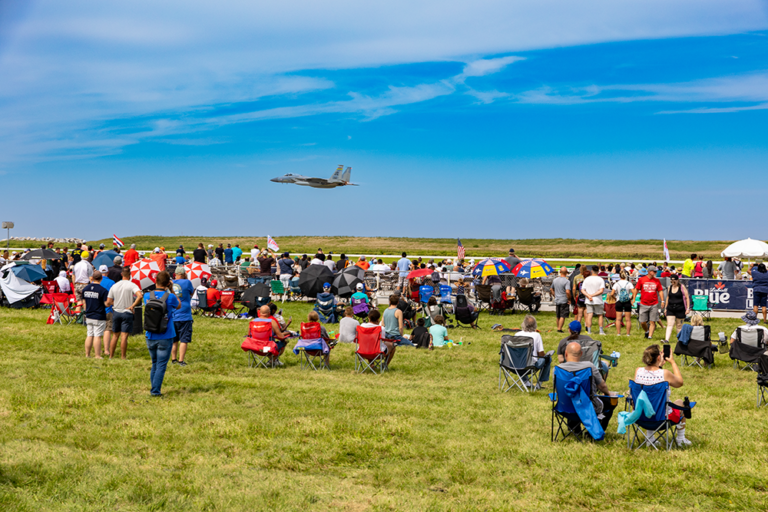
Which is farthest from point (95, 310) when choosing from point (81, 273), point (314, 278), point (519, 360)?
point (314, 278)

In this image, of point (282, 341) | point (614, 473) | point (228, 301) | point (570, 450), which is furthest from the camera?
point (228, 301)

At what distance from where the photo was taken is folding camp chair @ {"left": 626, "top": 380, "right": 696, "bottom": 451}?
6.55 metres

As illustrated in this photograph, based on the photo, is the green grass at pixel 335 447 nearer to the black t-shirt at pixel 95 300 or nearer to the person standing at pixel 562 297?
the black t-shirt at pixel 95 300

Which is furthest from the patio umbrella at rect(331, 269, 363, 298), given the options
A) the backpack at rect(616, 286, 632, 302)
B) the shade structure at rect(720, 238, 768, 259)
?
the shade structure at rect(720, 238, 768, 259)

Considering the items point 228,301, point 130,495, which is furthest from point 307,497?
point 228,301

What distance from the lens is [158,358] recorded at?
8609 millimetres

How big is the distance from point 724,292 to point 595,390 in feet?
47.1

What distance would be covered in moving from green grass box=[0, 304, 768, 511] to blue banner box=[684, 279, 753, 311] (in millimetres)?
8567

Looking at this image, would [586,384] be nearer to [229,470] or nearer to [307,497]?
[307,497]

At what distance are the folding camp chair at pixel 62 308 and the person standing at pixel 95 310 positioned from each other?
4.60 meters

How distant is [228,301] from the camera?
16984 millimetres

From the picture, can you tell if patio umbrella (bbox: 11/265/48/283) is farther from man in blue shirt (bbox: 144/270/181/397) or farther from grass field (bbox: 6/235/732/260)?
grass field (bbox: 6/235/732/260)

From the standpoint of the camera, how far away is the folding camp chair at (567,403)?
266 inches

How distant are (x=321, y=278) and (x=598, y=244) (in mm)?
72235
